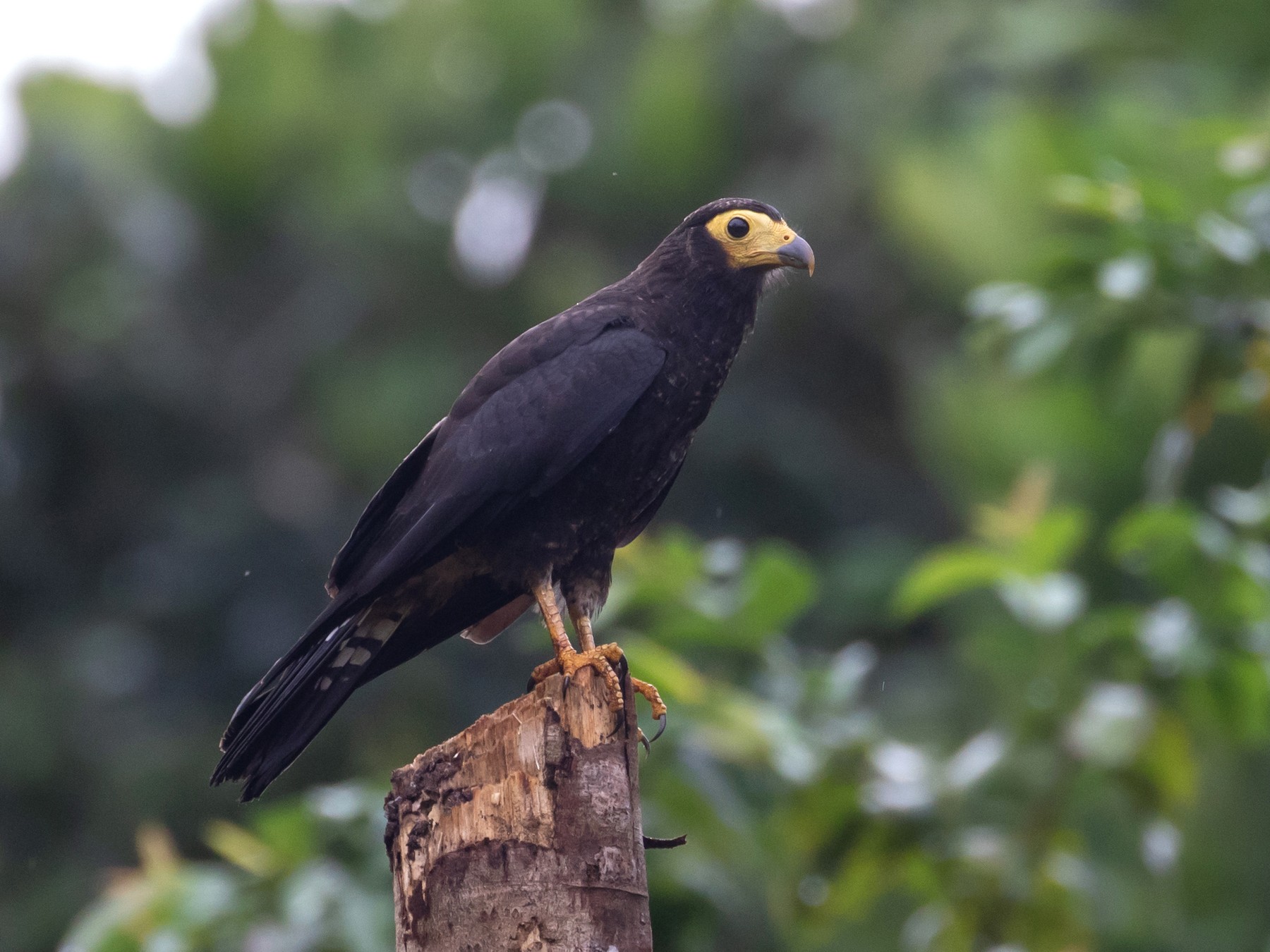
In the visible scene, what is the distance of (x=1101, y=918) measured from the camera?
5312 mm

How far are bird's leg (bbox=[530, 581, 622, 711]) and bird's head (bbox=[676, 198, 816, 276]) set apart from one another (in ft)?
3.10

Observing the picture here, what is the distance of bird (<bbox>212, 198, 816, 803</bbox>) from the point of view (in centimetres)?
324

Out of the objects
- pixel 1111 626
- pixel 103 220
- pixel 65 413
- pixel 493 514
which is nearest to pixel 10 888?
pixel 65 413

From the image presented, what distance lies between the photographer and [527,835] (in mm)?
2512

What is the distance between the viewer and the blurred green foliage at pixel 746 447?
12.2ft

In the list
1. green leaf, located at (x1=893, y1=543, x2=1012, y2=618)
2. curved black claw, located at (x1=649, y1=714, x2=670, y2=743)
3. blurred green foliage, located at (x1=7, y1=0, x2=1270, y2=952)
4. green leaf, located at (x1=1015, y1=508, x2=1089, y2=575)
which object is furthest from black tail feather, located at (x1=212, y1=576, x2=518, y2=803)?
green leaf, located at (x1=1015, y1=508, x2=1089, y2=575)

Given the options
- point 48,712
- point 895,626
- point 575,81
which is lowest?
point 895,626

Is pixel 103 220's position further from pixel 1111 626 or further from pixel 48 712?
pixel 1111 626

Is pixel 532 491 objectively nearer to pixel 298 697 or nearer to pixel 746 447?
pixel 298 697

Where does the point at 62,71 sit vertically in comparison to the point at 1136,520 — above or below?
above

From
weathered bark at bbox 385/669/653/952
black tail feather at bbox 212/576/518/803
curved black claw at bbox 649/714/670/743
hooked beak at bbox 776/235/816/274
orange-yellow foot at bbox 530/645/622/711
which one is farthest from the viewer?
hooked beak at bbox 776/235/816/274

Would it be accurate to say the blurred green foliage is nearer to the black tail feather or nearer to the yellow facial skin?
the black tail feather

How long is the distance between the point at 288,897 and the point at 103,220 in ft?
23.7

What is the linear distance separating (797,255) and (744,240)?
0.15 meters
